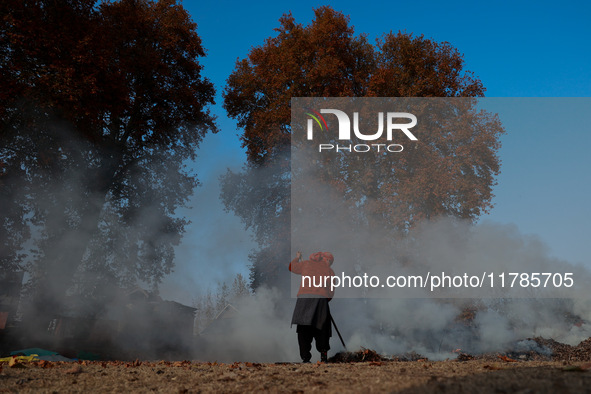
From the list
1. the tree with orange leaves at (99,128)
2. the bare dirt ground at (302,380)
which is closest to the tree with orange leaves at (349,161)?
the tree with orange leaves at (99,128)

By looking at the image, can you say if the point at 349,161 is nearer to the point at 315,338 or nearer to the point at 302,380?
the point at 315,338

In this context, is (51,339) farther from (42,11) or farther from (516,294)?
(516,294)

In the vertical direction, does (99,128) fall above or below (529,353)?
above

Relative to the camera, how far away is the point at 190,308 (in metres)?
18.3

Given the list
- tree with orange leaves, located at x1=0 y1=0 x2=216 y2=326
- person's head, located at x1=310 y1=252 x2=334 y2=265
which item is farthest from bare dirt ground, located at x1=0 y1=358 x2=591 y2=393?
tree with orange leaves, located at x1=0 y1=0 x2=216 y2=326

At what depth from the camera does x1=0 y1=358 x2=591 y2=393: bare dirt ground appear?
3017mm

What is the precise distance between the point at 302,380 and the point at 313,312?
354 cm

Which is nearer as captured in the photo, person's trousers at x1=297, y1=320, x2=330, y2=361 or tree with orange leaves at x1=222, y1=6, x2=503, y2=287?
person's trousers at x1=297, y1=320, x2=330, y2=361

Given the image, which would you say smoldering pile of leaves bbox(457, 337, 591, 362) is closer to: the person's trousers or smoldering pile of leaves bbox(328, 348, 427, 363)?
smoldering pile of leaves bbox(328, 348, 427, 363)

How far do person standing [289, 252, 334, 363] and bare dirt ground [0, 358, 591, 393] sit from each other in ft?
6.73

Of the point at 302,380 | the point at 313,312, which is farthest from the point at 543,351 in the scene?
the point at 302,380

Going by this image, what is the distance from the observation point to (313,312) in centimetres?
758

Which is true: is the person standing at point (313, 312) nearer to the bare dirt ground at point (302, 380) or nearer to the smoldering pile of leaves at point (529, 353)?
the smoldering pile of leaves at point (529, 353)

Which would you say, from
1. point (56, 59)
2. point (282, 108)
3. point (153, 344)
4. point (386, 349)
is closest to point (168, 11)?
point (282, 108)
